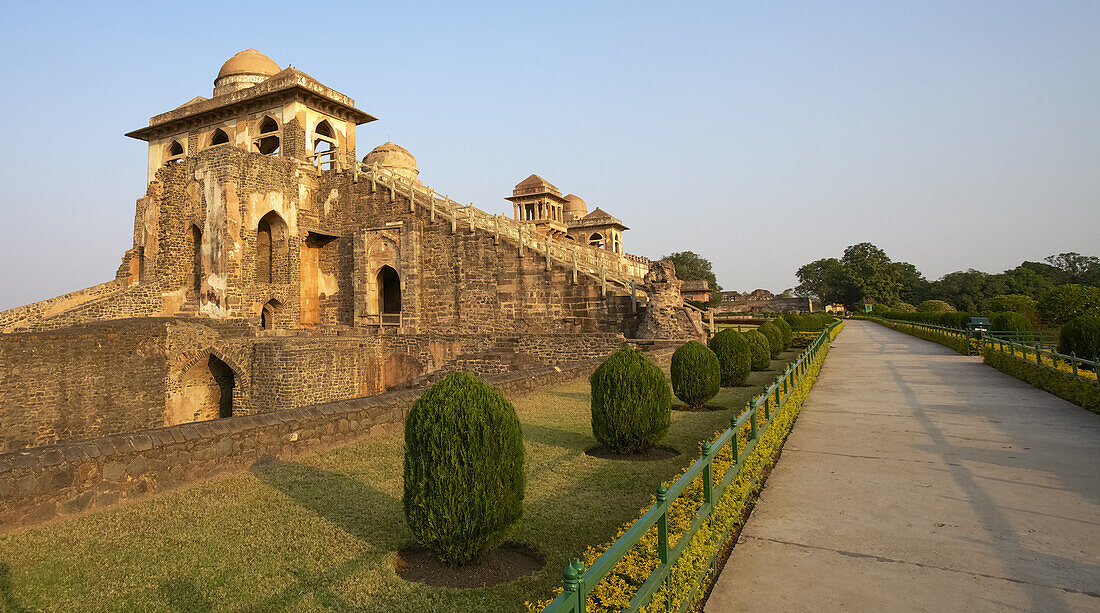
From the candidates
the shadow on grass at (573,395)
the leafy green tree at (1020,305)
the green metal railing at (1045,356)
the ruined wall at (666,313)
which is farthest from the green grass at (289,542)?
the leafy green tree at (1020,305)

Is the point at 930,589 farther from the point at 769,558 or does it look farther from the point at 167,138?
the point at 167,138

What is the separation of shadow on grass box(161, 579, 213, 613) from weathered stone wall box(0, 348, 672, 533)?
6.92ft

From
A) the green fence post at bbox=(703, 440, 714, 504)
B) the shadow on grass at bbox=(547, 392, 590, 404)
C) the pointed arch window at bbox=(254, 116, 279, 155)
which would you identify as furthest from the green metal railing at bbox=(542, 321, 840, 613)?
the pointed arch window at bbox=(254, 116, 279, 155)

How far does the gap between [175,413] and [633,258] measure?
3112 centimetres

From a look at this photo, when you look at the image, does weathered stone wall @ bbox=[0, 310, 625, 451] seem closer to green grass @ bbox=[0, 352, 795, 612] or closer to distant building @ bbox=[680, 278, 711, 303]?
distant building @ bbox=[680, 278, 711, 303]

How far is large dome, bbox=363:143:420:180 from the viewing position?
33812mm

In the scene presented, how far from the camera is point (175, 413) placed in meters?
17.5

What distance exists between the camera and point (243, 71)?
104 feet

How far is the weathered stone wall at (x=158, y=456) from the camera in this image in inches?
190

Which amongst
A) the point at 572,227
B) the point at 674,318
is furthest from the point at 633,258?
the point at 674,318

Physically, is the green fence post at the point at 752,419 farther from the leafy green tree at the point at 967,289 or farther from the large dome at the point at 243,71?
the leafy green tree at the point at 967,289

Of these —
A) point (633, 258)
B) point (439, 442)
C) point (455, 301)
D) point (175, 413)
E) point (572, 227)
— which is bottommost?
point (175, 413)

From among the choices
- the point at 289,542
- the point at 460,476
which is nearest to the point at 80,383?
the point at 289,542

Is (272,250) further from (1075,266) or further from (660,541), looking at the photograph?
(1075,266)
